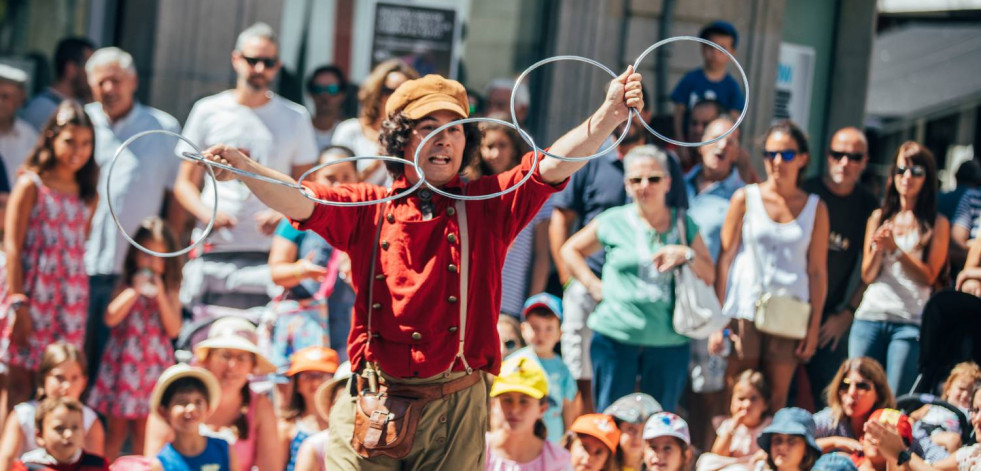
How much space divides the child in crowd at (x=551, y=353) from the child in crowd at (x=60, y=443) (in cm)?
211

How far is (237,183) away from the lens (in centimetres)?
763

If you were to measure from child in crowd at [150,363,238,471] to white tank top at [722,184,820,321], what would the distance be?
2654 millimetres

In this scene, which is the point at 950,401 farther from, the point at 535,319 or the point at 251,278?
the point at 251,278

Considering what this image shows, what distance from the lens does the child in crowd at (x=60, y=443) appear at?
19.3 feet

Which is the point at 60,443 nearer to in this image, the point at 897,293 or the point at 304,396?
the point at 304,396

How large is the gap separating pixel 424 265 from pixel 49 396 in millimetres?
2878

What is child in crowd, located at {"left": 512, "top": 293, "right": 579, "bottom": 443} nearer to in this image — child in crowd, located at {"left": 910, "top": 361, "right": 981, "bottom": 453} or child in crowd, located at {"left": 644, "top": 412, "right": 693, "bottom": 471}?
child in crowd, located at {"left": 644, "top": 412, "right": 693, "bottom": 471}

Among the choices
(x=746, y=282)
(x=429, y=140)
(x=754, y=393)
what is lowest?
(x=754, y=393)

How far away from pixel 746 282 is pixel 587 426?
4.45 feet

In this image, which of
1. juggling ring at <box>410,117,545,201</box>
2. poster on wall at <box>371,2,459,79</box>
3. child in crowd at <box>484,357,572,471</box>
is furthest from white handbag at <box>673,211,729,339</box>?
poster on wall at <box>371,2,459,79</box>

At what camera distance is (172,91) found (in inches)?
371

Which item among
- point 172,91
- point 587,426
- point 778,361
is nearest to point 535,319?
point 587,426

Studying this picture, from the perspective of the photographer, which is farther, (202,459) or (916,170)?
(916,170)

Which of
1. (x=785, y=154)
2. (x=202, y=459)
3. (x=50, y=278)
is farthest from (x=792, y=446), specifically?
(x=50, y=278)
